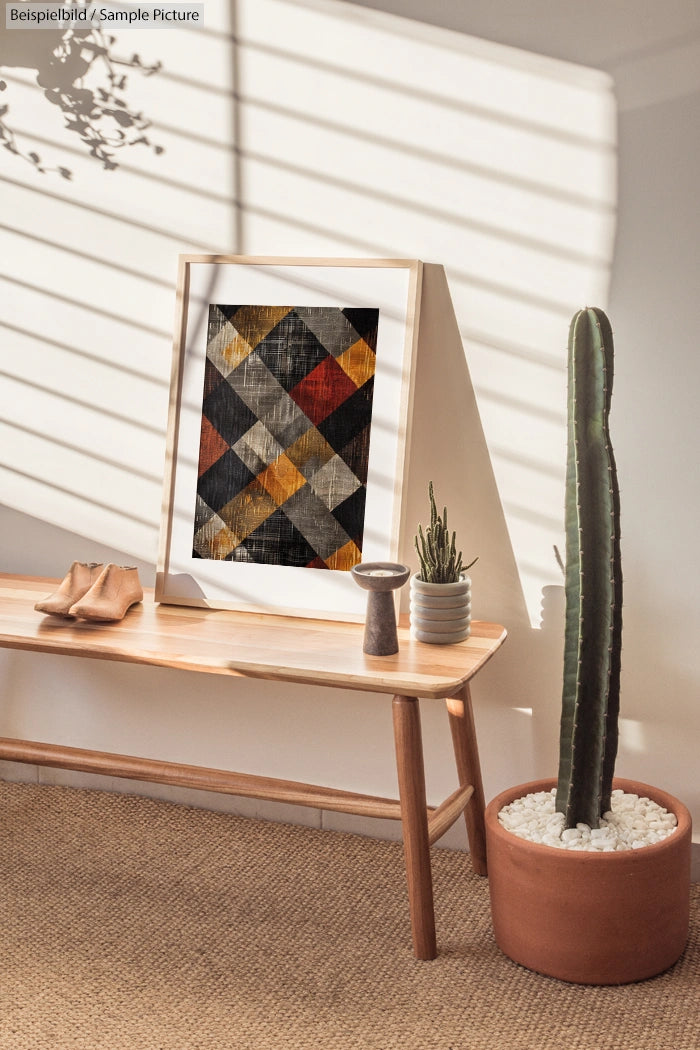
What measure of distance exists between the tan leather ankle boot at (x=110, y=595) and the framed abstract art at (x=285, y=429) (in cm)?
11

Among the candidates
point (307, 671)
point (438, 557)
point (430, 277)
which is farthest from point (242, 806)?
point (430, 277)

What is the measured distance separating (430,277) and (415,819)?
4.15ft

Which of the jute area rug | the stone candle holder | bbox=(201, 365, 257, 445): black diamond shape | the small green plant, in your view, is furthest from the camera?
bbox=(201, 365, 257, 445): black diamond shape

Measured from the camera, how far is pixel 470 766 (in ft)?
8.06

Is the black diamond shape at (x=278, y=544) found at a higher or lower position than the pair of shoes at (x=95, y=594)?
higher

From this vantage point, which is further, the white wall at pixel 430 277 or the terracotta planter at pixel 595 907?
the white wall at pixel 430 277

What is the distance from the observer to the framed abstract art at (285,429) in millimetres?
2482

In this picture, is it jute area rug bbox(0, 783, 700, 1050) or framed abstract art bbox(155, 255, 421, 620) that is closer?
jute area rug bbox(0, 783, 700, 1050)

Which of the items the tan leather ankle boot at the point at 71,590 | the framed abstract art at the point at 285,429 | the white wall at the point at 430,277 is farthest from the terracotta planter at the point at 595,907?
the tan leather ankle boot at the point at 71,590

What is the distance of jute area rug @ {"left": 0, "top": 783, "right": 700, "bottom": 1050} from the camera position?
76.6 inches

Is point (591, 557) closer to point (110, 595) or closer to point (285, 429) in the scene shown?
point (285, 429)

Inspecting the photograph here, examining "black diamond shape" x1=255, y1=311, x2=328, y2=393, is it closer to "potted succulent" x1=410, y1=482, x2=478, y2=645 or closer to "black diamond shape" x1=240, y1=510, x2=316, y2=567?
"black diamond shape" x1=240, y1=510, x2=316, y2=567

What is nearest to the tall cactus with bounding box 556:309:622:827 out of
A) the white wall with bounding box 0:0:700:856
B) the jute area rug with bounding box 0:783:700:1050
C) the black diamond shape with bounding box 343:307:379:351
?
the white wall with bounding box 0:0:700:856

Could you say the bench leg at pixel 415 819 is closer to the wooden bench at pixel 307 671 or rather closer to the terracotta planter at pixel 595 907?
the wooden bench at pixel 307 671
